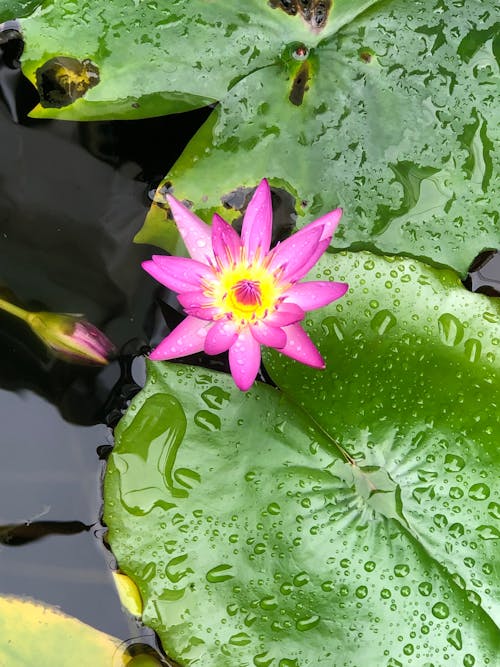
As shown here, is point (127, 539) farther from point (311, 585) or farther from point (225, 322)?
point (225, 322)

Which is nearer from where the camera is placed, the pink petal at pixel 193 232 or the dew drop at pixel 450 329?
the pink petal at pixel 193 232

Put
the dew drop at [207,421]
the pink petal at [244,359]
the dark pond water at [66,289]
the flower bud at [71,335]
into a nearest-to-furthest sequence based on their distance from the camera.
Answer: the pink petal at [244,359] → the dew drop at [207,421] → the flower bud at [71,335] → the dark pond water at [66,289]

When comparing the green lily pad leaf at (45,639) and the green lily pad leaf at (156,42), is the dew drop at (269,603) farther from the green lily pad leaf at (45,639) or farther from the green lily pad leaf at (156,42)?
the green lily pad leaf at (156,42)

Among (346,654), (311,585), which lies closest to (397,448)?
(311,585)

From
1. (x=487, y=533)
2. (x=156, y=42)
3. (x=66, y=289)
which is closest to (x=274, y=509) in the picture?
(x=487, y=533)

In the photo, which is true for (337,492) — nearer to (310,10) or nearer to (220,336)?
(220,336)

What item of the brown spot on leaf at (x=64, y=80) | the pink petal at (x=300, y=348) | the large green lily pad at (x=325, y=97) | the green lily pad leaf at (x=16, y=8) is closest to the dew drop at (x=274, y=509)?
the pink petal at (x=300, y=348)

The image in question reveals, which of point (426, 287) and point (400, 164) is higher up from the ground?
point (400, 164)
